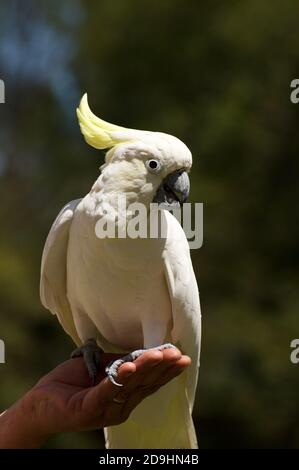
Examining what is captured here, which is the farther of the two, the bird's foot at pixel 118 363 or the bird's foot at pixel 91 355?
the bird's foot at pixel 91 355

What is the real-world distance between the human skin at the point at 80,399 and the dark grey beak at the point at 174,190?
14.9 inches

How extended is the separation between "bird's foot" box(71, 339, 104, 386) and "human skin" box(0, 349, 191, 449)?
0.02m

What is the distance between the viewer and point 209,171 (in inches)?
195

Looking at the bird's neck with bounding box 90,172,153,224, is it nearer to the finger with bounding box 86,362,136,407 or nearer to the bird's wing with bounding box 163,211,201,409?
the bird's wing with bounding box 163,211,201,409

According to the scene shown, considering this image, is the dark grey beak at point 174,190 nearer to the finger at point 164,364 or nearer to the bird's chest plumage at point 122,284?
the bird's chest plumage at point 122,284

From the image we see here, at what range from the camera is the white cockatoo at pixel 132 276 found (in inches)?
82.3

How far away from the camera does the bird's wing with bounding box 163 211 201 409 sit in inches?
86.7

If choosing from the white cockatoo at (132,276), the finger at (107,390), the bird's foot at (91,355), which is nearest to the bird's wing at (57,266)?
the white cockatoo at (132,276)

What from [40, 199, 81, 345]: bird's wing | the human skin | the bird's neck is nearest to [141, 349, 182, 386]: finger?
the human skin

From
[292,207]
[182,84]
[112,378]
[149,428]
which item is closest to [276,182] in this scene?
[292,207]

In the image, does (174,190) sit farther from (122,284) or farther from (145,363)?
(145,363)

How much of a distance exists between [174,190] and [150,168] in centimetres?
8
